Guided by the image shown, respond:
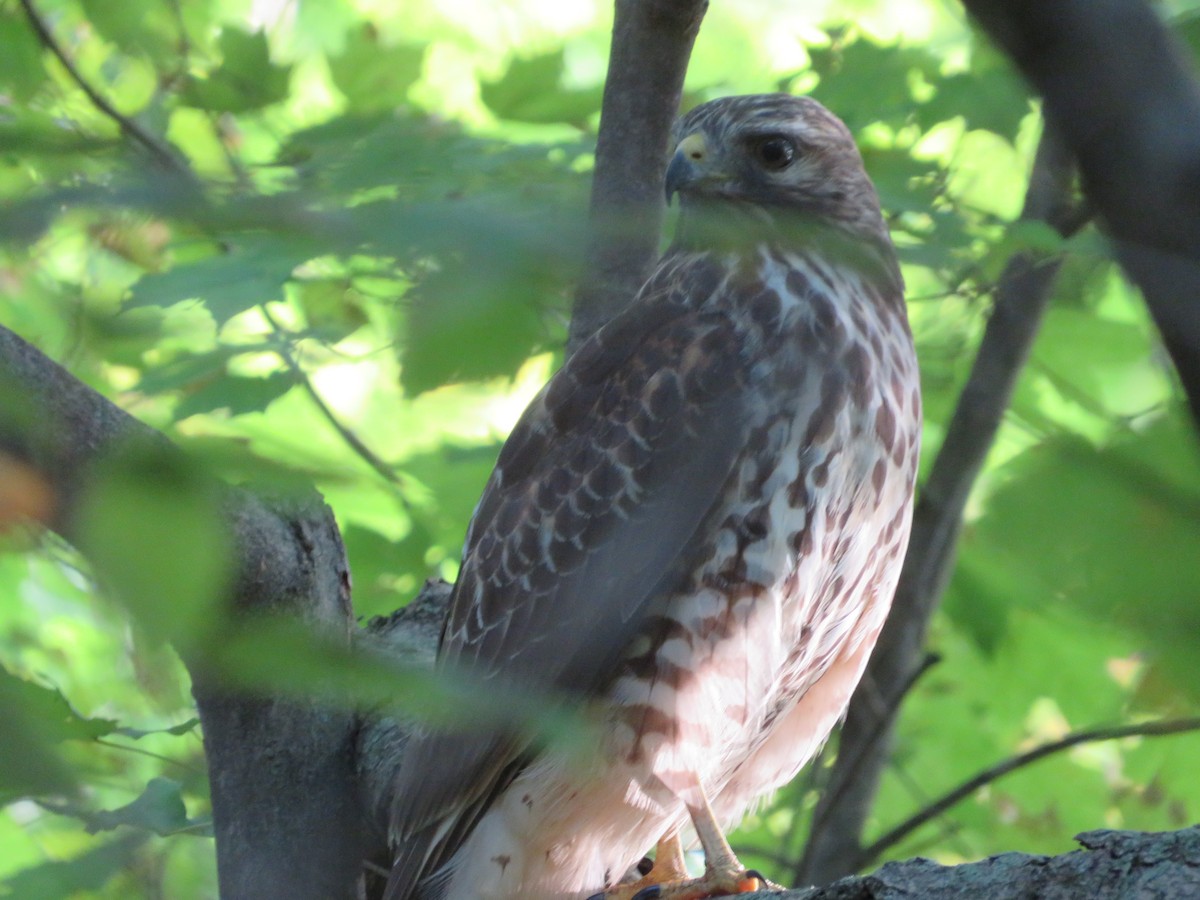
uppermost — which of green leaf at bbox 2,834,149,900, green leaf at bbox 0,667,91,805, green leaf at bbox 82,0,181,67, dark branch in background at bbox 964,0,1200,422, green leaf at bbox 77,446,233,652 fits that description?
green leaf at bbox 82,0,181,67

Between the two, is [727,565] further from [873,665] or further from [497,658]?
[873,665]

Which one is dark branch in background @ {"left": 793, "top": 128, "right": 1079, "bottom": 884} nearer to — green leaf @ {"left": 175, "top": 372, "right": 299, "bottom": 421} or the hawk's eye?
the hawk's eye

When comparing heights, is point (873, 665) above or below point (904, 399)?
below

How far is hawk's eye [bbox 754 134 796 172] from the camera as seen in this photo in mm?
3393

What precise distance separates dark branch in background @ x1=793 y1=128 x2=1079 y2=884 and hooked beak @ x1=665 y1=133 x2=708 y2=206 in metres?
0.92

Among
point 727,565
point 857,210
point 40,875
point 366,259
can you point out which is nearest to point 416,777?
point 727,565

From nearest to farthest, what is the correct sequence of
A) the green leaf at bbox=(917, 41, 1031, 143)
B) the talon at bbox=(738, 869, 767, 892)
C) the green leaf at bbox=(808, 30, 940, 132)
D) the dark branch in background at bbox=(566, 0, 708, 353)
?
the talon at bbox=(738, 869, 767, 892) < the dark branch in background at bbox=(566, 0, 708, 353) < the green leaf at bbox=(917, 41, 1031, 143) < the green leaf at bbox=(808, 30, 940, 132)

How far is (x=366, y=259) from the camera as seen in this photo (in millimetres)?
718

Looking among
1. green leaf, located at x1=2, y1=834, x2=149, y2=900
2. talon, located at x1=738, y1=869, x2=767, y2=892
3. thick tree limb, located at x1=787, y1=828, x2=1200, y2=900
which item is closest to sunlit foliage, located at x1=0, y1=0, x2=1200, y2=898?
green leaf, located at x1=2, y1=834, x2=149, y2=900

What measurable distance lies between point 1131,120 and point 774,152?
276cm

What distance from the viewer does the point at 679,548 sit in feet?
9.54

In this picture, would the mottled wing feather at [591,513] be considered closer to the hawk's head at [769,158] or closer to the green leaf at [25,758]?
the hawk's head at [769,158]

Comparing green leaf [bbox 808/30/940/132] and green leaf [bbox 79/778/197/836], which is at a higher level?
green leaf [bbox 808/30/940/132]

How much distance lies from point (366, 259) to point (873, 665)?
412 centimetres
